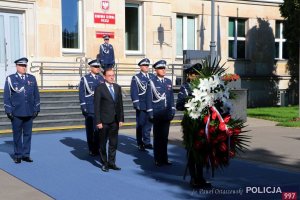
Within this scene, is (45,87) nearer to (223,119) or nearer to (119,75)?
(119,75)

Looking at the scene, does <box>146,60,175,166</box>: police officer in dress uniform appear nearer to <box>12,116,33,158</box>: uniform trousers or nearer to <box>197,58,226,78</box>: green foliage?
<box>197,58,226,78</box>: green foliage

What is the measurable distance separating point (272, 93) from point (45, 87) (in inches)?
503

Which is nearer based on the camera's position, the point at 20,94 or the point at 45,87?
the point at 20,94

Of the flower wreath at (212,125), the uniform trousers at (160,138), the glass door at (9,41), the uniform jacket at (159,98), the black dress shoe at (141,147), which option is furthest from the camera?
the glass door at (9,41)

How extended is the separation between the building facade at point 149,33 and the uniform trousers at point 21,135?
7944 mm

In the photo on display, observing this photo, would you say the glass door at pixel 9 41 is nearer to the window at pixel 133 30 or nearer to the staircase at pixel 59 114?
the staircase at pixel 59 114

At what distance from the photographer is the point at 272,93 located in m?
24.0

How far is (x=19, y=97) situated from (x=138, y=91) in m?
3.02

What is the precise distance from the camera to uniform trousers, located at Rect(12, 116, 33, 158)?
8922 millimetres

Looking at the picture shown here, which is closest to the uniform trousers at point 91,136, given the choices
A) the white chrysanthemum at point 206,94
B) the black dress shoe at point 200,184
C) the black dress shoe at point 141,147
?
the black dress shoe at point 141,147

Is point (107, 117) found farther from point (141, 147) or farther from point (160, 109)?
point (141, 147)

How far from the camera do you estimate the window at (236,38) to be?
23.1 m

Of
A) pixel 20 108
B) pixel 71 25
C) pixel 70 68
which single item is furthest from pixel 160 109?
pixel 71 25

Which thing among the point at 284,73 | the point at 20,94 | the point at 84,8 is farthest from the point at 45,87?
the point at 284,73
